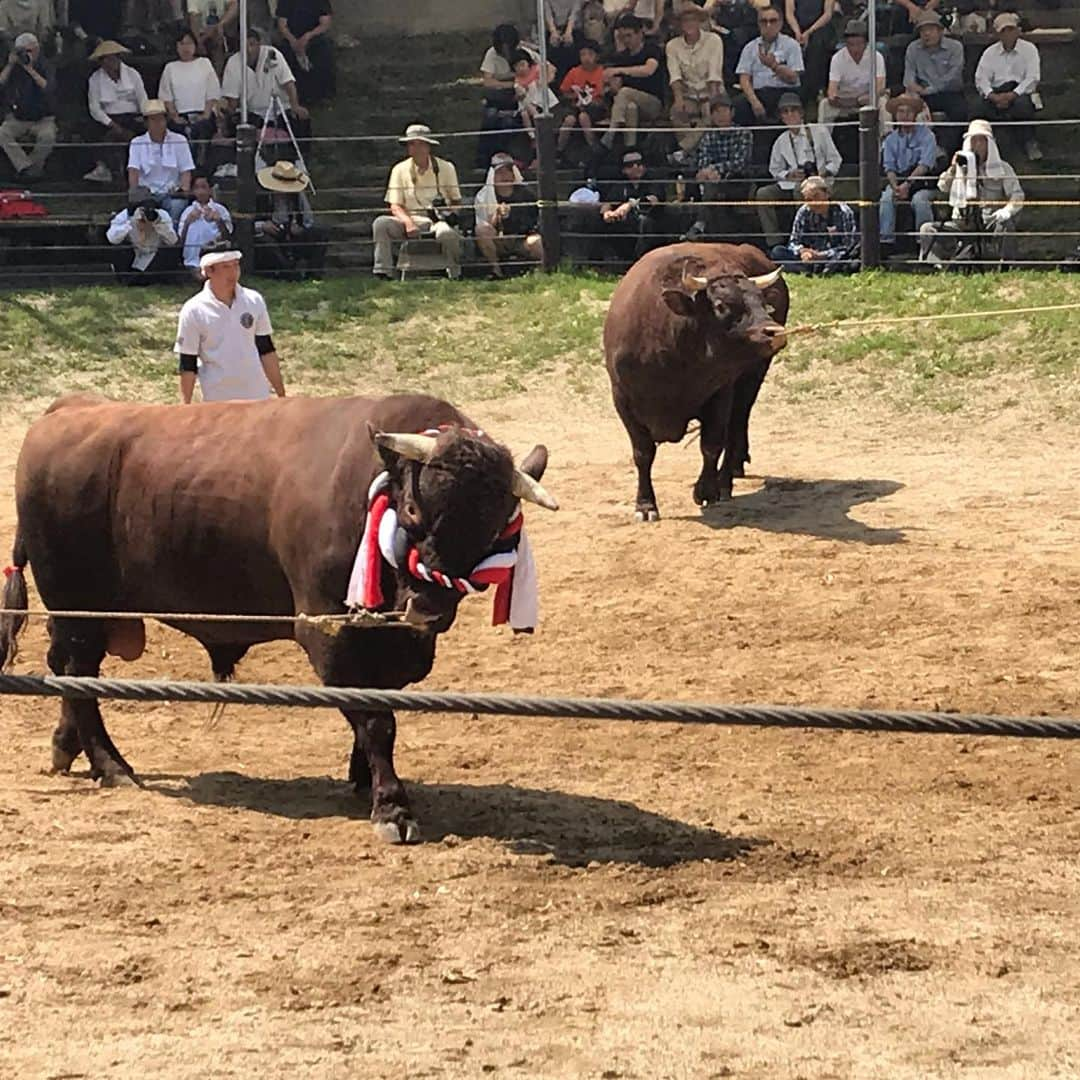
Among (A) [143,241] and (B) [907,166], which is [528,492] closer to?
(B) [907,166]

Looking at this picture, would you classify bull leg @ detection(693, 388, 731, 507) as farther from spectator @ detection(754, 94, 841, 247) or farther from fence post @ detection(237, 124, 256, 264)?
fence post @ detection(237, 124, 256, 264)

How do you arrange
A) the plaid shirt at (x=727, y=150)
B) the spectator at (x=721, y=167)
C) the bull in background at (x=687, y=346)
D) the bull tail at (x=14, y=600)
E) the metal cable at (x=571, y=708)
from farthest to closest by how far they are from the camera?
the plaid shirt at (x=727, y=150)
the spectator at (x=721, y=167)
the bull in background at (x=687, y=346)
the bull tail at (x=14, y=600)
the metal cable at (x=571, y=708)

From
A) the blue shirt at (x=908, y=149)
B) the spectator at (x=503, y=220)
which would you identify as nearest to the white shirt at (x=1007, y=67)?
the blue shirt at (x=908, y=149)

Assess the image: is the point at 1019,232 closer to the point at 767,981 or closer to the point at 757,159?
the point at 757,159

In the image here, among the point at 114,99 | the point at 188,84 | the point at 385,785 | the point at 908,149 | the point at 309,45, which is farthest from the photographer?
the point at 309,45

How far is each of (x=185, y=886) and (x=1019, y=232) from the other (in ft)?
42.5

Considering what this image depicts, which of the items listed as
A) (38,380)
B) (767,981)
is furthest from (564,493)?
(767,981)

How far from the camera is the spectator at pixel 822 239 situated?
18219 millimetres

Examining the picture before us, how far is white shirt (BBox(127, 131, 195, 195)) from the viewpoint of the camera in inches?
777

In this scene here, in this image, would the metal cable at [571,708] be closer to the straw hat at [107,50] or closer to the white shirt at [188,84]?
the white shirt at [188,84]

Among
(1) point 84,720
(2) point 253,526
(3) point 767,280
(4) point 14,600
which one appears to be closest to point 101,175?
(3) point 767,280

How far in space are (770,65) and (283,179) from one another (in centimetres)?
468

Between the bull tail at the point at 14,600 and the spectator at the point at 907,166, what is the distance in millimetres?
11021

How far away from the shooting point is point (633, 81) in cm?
2022
